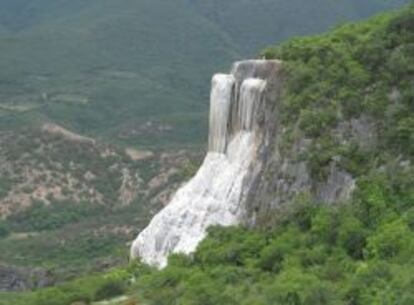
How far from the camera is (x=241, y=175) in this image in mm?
29125

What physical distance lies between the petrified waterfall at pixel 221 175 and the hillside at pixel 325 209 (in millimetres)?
623

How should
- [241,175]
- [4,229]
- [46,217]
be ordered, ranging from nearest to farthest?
[241,175]
[4,229]
[46,217]

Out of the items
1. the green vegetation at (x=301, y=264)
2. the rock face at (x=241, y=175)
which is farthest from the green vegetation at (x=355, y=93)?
the green vegetation at (x=301, y=264)

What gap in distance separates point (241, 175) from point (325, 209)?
10.8 ft

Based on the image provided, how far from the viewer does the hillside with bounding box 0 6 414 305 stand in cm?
2362

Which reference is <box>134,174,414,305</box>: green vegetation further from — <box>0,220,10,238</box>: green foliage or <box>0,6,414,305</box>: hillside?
<box>0,220,10,238</box>: green foliage

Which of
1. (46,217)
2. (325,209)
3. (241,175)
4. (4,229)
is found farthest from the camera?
(46,217)

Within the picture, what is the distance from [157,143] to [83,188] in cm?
2470

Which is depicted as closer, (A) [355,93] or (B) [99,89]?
(A) [355,93]

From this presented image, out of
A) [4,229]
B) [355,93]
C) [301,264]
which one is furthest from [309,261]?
[4,229]

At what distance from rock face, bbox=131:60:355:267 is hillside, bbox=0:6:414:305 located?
0.10m

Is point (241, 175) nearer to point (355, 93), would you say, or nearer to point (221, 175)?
point (221, 175)

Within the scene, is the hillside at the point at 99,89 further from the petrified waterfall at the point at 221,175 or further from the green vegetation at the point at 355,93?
the green vegetation at the point at 355,93

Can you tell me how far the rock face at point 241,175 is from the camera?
91.8 ft
